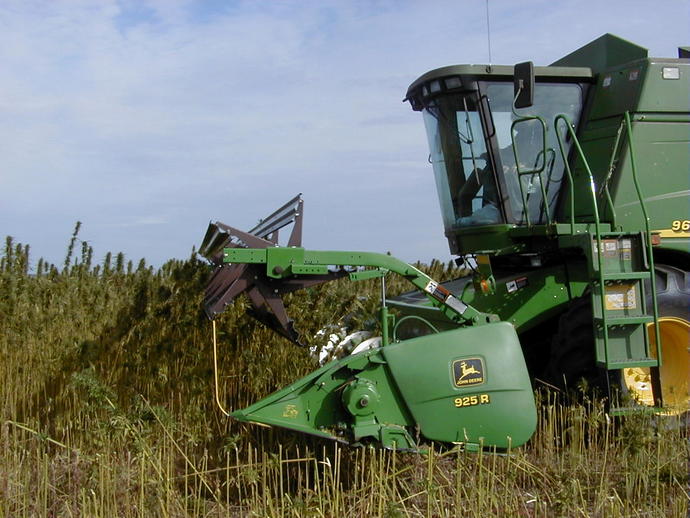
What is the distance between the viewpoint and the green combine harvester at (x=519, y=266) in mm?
3518

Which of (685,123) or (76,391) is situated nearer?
(76,391)

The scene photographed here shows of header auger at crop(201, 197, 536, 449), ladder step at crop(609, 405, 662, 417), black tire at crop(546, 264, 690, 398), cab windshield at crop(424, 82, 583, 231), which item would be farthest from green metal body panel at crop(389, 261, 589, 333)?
header auger at crop(201, 197, 536, 449)

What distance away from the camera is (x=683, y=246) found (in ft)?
15.9

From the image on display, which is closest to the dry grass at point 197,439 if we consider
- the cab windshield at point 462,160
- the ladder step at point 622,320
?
the ladder step at point 622,320

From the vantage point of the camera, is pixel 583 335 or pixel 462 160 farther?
pixel 462 160

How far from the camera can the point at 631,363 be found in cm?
409

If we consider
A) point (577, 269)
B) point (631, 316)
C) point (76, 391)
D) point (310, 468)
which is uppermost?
point (577, 269)

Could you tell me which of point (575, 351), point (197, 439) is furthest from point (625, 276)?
point (197, 439)

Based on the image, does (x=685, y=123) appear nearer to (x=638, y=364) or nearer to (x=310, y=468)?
(x=638, y=364)

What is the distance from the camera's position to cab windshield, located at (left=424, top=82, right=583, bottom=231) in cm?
482

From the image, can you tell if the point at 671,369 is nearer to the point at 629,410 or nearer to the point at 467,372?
the point at 629,410

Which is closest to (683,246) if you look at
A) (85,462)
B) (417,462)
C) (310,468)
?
(417,462)

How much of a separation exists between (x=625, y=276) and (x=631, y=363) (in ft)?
1.45

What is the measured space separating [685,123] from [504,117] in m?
1.12
